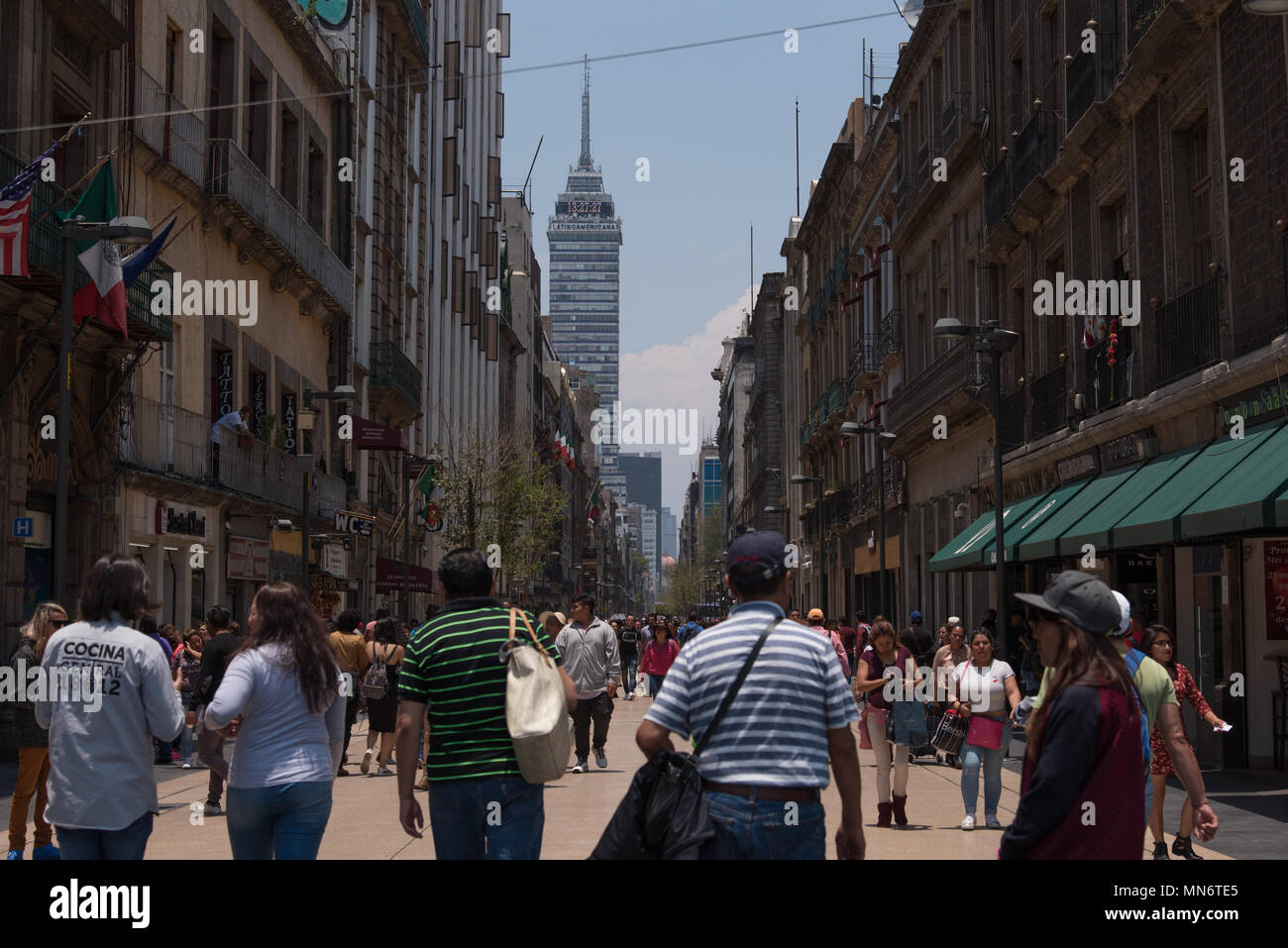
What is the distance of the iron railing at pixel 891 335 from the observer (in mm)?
42594

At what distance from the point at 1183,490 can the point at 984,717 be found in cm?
549

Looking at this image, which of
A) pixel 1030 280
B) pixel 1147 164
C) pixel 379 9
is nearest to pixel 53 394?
pixel 1147 164

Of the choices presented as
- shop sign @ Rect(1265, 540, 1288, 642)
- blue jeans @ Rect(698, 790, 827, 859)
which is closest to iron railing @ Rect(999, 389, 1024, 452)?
shop sign @ Rect(1265, 540, 1288, 642)

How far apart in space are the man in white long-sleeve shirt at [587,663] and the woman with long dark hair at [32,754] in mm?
7396

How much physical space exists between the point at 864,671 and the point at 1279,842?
13.2 feet

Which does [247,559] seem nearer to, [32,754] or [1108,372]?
[1108,372]

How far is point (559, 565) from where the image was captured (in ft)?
364

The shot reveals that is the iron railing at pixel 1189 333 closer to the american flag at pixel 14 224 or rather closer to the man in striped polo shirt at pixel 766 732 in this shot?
the american flag at pixel 14 224

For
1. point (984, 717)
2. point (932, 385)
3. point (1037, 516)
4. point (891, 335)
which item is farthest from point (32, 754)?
point (891, 335)

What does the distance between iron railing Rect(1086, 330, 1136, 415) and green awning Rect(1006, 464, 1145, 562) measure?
1121 mm

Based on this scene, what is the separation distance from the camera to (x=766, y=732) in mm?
5375

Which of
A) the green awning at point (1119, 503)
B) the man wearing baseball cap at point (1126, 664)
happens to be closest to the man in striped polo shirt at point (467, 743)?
the man wearing baseball cap at point (1126, 664)

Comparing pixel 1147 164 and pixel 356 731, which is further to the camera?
pixel 356 731

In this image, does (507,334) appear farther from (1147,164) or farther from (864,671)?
(864,671)
